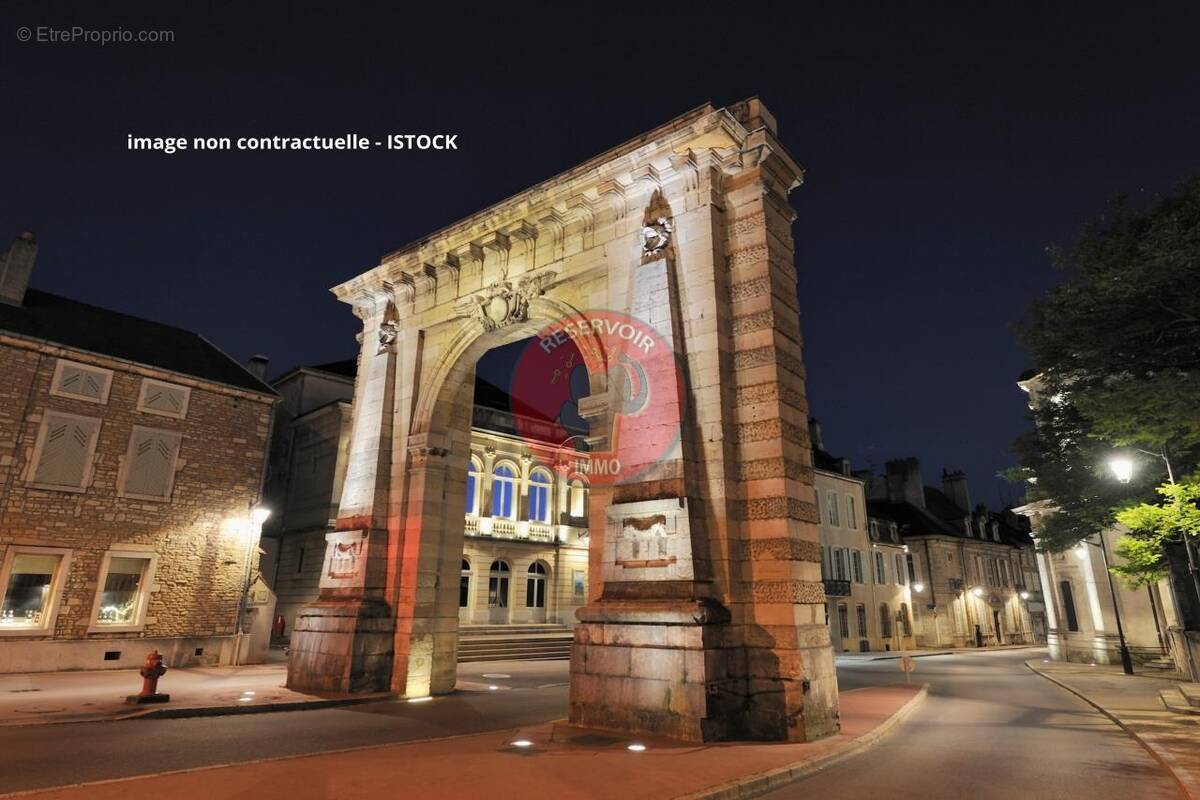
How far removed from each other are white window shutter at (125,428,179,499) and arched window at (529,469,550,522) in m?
15.0

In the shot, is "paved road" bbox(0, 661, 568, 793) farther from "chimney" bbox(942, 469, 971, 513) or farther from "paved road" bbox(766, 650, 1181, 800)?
"chimney" bbox(942, 469, 971, 513)

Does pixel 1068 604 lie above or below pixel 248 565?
below

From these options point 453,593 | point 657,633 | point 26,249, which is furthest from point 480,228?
point 26,249

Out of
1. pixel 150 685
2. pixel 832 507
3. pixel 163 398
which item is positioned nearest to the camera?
pixel 150 685

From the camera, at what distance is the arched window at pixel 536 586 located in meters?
29.4

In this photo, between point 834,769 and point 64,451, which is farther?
point 64,451

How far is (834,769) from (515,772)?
142 inches

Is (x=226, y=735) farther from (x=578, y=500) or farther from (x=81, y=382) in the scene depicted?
(x=578, y=500)

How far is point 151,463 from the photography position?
18453mm

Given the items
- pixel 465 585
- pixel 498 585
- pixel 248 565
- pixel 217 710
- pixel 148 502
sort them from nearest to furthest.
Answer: pixel 217 710, pixel 148 502, pixel 248 565, pixel 465 585, pixel 498 585

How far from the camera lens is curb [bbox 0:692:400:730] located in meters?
9.15

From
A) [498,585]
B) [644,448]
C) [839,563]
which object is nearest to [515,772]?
[644,448]

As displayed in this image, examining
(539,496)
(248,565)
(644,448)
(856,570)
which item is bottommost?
(248,565)

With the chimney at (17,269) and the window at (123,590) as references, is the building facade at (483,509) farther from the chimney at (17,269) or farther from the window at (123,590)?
the chimney at (17,269)
